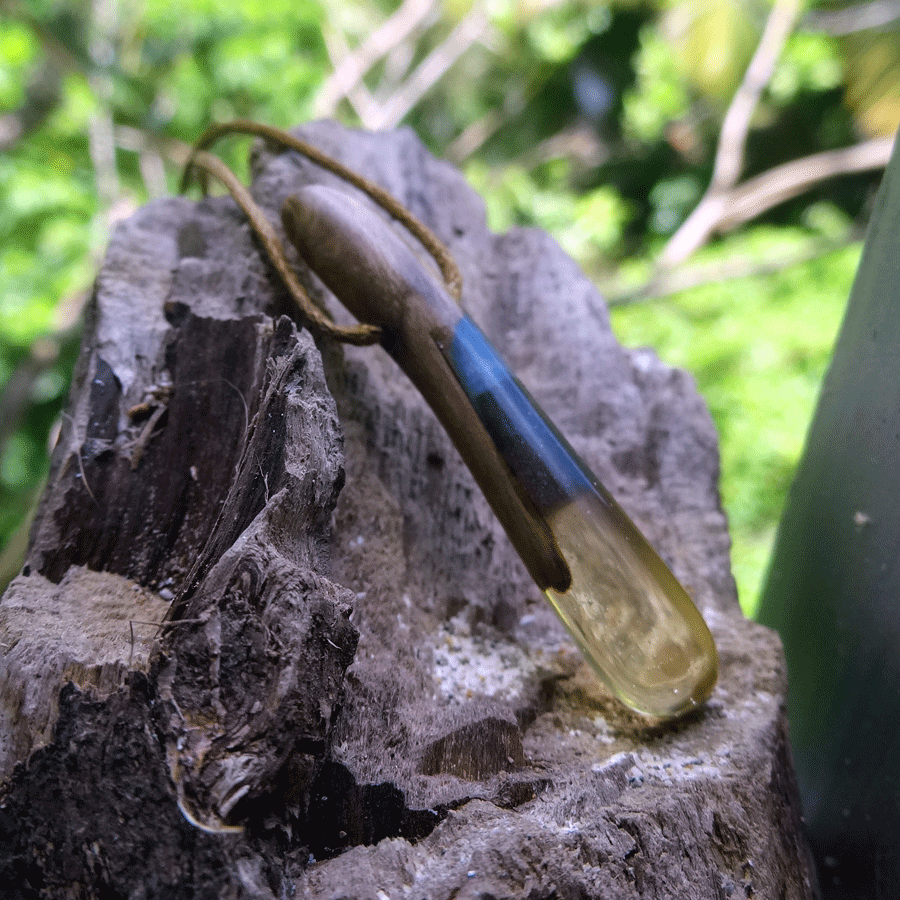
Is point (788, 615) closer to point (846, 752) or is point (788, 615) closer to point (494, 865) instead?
point (846, 752)

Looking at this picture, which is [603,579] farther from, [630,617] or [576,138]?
[576,138]

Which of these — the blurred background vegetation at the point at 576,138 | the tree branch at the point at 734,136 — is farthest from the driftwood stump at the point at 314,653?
the tree branch at the point at 734,136

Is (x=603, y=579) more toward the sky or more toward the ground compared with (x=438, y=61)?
more toward the ground

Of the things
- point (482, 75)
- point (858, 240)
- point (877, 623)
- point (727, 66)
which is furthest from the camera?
point (482, 75)

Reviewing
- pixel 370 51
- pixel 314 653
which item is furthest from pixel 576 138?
pixel 314 653

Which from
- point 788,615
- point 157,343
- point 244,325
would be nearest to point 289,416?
point 244,325

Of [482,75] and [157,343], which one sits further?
[482,75]

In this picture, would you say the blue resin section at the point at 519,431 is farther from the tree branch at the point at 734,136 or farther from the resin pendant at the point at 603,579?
the tree branch at the point at 734,136
